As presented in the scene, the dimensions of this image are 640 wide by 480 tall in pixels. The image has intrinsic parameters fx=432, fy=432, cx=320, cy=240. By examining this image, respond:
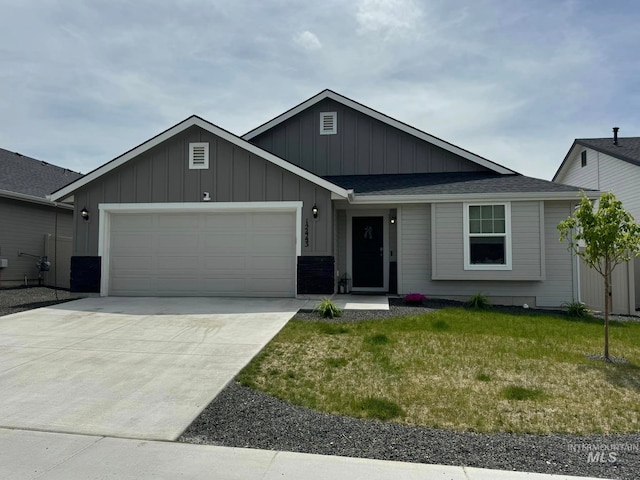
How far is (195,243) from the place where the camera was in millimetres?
10734

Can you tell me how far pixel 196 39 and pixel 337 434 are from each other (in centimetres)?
898

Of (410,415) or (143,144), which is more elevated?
(143,144)

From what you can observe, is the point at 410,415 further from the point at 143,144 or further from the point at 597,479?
the point at 143,144

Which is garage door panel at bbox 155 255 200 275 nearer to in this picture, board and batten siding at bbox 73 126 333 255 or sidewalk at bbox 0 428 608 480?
board and batten siding at bbox 73 126 333 255

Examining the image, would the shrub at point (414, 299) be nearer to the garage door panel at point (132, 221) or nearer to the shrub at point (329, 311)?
the shrub at point (329, 311)

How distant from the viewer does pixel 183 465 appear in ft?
10.6

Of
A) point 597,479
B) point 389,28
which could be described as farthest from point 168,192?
point 597,479

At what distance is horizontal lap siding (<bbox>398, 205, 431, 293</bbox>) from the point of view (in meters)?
11.0

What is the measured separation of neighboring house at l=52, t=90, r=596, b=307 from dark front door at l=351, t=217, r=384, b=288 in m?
0.82

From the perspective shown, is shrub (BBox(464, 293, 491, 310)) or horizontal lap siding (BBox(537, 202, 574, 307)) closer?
shrub (BBox(464, 293, 491, 310))

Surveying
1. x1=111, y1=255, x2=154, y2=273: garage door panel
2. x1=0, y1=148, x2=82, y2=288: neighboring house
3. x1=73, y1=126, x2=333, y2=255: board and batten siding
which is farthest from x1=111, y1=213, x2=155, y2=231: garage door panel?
x1=0, y1=148, x2=82, y2=288: neighboring house

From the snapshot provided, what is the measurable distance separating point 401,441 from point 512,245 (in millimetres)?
7911

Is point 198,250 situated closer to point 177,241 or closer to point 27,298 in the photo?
point 177,241

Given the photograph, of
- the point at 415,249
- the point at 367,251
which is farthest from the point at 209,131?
the point at 415,249
